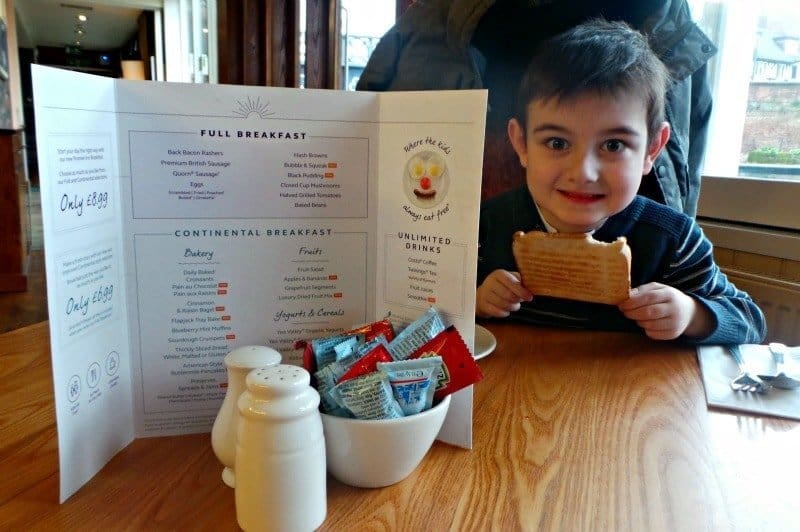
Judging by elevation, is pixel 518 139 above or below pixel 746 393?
above

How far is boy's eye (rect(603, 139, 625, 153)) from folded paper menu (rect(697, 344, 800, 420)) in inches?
14.2

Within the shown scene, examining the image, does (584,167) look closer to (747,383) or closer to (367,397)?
(747,383)

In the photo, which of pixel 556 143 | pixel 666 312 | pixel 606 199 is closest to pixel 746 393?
pixel 666 312

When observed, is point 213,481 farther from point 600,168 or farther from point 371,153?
point 600,168

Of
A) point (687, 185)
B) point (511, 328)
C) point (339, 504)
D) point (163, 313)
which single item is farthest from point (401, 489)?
point (687, 185)

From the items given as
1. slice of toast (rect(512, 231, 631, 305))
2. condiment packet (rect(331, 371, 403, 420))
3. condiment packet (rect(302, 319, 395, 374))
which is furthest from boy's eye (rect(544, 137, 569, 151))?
condiment packet (rect(331, 371, 403, 420))

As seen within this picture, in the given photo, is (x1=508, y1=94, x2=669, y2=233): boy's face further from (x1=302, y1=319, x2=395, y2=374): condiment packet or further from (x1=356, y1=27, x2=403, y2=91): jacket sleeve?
(x1=302, y1=319, x2=395, y2=374): condiment packet

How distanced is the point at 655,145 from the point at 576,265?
11.1 inches

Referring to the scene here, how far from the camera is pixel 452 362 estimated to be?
63 cm

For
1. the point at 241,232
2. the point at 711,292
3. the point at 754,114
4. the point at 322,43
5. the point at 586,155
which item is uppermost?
the point at 322,43

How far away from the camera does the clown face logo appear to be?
2.20 ft

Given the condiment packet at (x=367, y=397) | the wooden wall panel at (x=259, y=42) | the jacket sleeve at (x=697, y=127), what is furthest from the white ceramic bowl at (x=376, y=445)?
the wooden wall panel at (x=259, y=42)

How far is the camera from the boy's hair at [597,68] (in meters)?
1.01

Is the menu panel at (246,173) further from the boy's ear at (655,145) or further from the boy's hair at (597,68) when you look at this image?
the boy's ear at (655,145)
